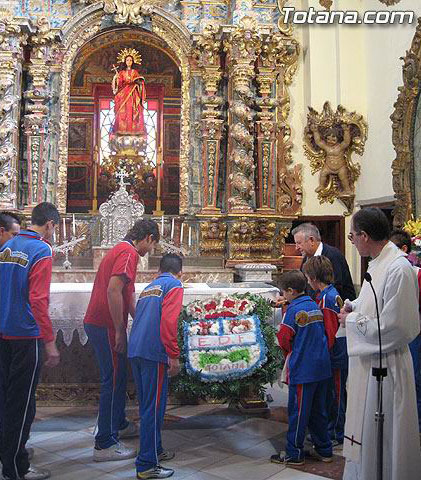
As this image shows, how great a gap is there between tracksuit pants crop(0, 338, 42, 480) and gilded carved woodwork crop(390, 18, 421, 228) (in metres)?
5.92

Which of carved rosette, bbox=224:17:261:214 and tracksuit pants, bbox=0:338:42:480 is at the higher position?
carved rosette, bbox=224:17:261:214

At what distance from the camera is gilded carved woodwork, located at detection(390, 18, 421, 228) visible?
25.3 feet

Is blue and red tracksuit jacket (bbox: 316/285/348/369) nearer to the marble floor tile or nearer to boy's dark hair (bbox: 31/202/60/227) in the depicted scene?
the marble floor tile

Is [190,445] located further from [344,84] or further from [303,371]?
[344,84]

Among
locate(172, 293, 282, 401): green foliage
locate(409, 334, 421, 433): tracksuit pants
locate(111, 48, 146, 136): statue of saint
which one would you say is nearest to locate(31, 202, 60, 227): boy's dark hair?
locate(172, 293, 282, 401): green foliage

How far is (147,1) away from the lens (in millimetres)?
10039

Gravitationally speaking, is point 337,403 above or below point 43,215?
below

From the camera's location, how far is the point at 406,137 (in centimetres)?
792

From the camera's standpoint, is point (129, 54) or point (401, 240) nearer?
point (401, 240)

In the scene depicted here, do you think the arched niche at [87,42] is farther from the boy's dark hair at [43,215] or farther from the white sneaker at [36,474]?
the white sneaker at [36,474]

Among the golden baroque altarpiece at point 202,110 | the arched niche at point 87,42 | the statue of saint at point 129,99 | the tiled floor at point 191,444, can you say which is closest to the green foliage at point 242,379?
the tiled floor at point 191,444

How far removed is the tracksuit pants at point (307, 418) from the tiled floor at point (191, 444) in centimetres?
20

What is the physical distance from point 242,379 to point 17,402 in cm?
201

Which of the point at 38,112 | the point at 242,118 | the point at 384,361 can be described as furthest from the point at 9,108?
the point at 384,361
